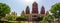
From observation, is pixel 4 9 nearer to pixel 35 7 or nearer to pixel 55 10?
pixel 55 10

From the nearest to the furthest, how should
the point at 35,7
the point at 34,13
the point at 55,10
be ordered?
the point at 55,10
the point at 35,7
the point at 34,13

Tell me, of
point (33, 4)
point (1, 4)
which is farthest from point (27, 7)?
point (1, 4)

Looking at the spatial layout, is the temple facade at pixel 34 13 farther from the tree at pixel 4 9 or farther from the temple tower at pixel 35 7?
the tree at pixel 4 9

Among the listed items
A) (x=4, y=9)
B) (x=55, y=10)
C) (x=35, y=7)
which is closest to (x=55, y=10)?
(x=55, y=10)

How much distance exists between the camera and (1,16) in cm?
7875

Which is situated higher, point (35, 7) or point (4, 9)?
point (35, 7)

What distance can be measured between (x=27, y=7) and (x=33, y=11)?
10.6 feet

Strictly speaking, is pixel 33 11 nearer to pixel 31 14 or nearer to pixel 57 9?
pixel 31 14

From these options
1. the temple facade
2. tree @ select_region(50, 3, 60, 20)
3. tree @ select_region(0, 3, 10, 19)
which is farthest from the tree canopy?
the temple facade

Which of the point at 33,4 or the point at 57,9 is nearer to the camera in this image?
the point at 57,9

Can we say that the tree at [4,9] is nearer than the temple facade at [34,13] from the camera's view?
Yes

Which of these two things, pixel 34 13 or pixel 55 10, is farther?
pixel 34 13

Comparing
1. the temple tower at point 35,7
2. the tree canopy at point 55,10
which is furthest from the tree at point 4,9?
the temple tower at point 35,7

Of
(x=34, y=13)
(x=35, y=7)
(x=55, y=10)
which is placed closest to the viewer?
(x=55, y=10)
